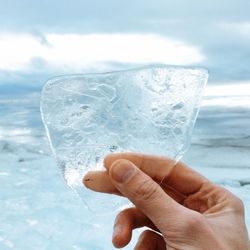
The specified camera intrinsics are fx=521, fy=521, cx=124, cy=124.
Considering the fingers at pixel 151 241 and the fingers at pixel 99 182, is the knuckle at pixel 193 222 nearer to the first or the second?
the fingers at pixel 99 182

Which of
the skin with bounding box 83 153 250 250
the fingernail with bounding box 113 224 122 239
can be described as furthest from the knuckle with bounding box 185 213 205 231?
the fingernail with bounding box 113 224 122 239

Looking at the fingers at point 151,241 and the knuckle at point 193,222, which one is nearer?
the knuckle at point 193,222

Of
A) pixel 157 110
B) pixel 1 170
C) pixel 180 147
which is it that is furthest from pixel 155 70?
pixel 1 170

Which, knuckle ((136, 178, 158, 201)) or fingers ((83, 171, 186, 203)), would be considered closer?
knuckle ((136, 178, 158, 201))

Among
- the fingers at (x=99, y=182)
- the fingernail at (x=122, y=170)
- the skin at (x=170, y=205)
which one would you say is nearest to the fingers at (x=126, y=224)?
the skin at (x=170, y=205)

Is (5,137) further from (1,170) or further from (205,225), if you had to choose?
(205,225)

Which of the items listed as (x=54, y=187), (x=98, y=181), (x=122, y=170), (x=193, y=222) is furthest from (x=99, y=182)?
(x=54, y=187)

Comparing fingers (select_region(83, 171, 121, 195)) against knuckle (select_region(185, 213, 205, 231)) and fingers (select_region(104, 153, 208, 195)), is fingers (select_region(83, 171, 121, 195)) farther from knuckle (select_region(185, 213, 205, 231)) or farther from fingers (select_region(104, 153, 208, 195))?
knuckle (select_region(185, 213, 205, 231))
